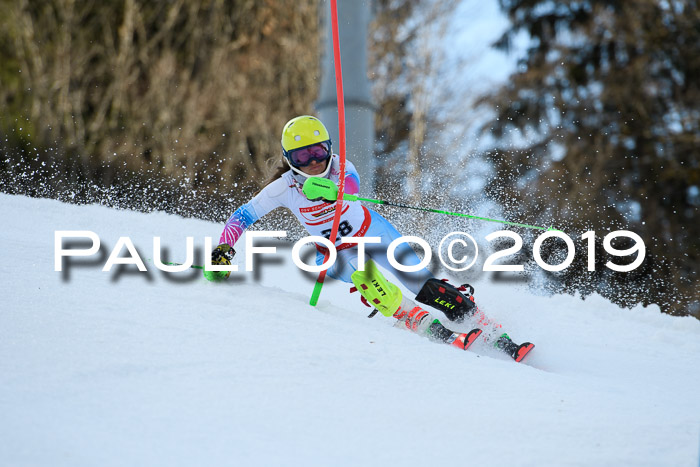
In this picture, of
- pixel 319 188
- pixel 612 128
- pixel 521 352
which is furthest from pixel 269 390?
pixel 612 128

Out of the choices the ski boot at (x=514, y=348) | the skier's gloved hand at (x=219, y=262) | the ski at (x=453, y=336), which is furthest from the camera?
the skier's gloved hand at (x=219, y=262)

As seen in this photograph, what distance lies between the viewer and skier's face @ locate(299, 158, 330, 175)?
3.46 m

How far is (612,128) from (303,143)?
11.5m

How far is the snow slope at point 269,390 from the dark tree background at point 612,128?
8.98 m

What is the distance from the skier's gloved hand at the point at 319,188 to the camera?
3318 mm

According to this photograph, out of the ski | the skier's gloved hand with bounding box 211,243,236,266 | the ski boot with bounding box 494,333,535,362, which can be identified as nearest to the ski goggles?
the skier's gloved hand with bounding box 211,243,236,266

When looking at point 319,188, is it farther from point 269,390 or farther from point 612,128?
point 612,128

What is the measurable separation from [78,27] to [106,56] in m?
0.76

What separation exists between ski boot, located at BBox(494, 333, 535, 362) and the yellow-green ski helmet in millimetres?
1346

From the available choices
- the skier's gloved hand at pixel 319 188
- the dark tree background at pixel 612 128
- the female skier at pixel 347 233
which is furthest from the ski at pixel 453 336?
the dark tree background at pixel 612 128

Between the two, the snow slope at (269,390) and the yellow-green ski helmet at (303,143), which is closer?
the snow slope at (269,390)

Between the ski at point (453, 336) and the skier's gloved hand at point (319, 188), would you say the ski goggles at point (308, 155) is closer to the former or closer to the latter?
the skier's gloved hand at point (319, 188)

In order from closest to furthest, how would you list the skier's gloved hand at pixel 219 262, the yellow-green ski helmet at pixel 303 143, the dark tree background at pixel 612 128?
the skier's gloved hand at pixel 219 262, the yellow-green ski helmet at pixel 303 143, the dark tree background at pixel 612 128

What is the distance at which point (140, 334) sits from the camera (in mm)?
2375
